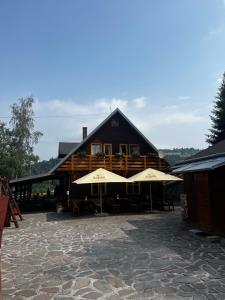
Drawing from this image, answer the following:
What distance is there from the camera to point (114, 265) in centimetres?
783

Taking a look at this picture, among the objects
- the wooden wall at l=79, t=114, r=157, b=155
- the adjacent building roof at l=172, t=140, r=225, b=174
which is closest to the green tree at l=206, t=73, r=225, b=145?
the wooden wall at l=79, t=114, r=157, b=155

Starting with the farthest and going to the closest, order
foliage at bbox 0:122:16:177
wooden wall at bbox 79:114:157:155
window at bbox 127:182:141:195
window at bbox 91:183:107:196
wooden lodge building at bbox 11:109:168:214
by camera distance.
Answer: foliage at bbox 0:122:16:177 < wooden wall at bbox 79:114:157:155 < window at bbox 127:182:141:195 < window at bbox 91:183:107:196 < wooden lodge building at bbox 11:109:168:214

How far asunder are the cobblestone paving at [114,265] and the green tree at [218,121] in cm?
2053

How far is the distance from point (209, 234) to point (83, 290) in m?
6.65

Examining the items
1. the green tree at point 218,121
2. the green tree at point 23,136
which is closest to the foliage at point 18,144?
Answer: the green tree at point 23,136

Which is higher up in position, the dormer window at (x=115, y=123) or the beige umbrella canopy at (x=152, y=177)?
the dormer window at (x=115, y=123)

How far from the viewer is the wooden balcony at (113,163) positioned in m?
21.0

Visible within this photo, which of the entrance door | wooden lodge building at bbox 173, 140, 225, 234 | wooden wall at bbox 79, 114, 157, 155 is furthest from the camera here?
wooden wall at bbox 79, 114, 157, 155

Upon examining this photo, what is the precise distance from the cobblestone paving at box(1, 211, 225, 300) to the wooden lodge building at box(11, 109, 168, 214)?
8.69 metres

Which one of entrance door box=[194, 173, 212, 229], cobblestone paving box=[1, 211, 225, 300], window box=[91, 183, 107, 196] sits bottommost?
cobblestone paving box=[1, 211, 225, 300]

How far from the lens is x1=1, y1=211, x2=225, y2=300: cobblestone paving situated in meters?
6.05

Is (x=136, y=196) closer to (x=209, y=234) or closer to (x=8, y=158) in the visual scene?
(x=209, y=234)

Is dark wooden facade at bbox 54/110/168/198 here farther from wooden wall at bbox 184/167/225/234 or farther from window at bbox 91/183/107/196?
wooden wall at bbox 184/167/225/234

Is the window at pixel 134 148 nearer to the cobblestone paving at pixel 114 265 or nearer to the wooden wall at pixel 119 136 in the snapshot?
the wooden wall at pixel 119 136
